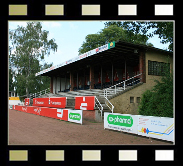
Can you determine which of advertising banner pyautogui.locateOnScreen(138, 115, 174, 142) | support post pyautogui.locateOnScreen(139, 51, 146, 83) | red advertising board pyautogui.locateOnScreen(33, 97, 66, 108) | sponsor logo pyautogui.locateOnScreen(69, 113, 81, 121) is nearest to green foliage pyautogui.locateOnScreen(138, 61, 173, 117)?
advertising banner pyautogui.locateOnScreen(138, 115, 174, 142)

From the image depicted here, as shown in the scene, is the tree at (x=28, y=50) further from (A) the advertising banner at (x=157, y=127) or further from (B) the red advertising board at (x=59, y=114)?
(A) the advertising banner at (x=157, y=127)

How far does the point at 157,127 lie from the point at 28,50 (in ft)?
118

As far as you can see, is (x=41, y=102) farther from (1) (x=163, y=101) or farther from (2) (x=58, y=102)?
(1) (x=163, y=101)

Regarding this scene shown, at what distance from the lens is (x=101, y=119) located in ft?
51.7

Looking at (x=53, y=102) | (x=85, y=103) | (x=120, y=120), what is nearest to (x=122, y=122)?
(x=120, y=120)

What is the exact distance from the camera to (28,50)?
40406 mm

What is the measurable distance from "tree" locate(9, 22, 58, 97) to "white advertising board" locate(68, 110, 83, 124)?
2542cm

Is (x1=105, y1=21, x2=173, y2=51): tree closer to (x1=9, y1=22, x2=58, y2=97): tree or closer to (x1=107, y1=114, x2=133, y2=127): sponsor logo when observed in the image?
(x1=107, y1=114, x2=133, y2=127): sponsor logo

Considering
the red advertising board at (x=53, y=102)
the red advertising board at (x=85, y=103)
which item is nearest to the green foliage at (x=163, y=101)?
the red advertising board at (x=85, y=103)

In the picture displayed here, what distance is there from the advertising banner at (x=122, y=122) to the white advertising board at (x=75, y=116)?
277cm

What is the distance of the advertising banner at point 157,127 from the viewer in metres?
8.42

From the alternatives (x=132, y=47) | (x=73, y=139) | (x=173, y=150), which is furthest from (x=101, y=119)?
(x=173, y=150)

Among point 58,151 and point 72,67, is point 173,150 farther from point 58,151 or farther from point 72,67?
point 72,67

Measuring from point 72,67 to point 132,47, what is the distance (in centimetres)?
1310
